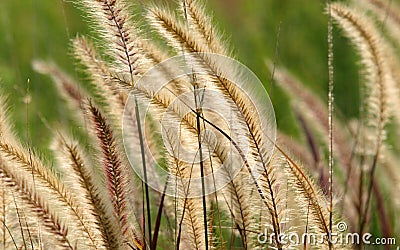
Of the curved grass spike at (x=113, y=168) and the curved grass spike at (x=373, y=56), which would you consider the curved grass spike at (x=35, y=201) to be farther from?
Result: the curved grass spike at (x=373, y=56)

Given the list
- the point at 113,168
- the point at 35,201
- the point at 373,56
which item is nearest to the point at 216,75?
the point at 113,168

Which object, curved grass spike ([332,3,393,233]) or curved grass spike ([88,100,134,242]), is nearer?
curved grass spike ([88,100,134,242])

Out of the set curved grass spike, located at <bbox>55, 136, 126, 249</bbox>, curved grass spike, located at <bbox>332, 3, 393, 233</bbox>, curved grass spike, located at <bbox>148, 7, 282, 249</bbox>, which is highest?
curved grass spike, located at <bbox>332, 3, 393, 233</bbox>

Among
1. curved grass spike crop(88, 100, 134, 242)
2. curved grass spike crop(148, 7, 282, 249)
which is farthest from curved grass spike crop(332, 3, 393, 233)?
curved grass spike crop(88, 100, 134, 242)

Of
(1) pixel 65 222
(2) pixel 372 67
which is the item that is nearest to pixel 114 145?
(1) pixel 65 222

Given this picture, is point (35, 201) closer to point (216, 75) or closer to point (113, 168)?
point (113, 168)

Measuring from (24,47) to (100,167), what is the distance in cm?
489

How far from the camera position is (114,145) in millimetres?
1235

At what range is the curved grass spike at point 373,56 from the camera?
1728 millimetres

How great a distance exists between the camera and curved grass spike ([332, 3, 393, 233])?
1728mm

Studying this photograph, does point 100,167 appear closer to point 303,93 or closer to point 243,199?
point 243,199

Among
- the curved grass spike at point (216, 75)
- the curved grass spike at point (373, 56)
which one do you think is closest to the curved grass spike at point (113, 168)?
the curved grass spike at point (216, 75)

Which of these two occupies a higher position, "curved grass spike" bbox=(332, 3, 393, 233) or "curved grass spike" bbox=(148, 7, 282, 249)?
"curved grass spike" bbox=(332, 3, 393, 233)

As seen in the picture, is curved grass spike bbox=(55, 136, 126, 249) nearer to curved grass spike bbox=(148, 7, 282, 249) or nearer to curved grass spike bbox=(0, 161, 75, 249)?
curved grass spike bbox=(0, 161, 75, 249)
